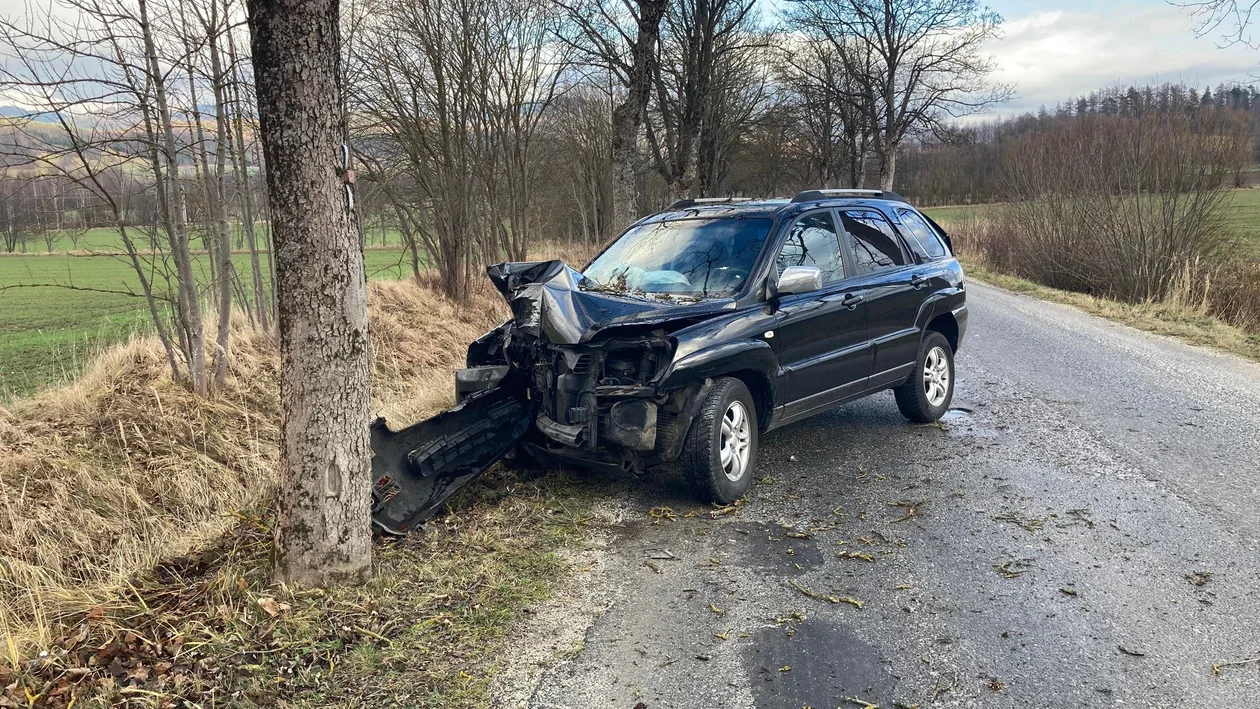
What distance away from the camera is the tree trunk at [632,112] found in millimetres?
12758

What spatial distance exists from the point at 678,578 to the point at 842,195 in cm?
372

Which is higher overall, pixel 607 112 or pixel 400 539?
pixel 607 112

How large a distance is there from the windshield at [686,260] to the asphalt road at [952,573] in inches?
55.7

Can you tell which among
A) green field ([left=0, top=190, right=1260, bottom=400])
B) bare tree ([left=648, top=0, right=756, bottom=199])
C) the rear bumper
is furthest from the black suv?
bare tree ([left=648, top=0, right=756, bottom=199])

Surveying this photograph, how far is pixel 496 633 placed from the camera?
3512 millimetres

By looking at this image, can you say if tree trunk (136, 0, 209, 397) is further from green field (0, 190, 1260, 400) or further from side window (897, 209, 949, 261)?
side window (897, 209, 949, 261)

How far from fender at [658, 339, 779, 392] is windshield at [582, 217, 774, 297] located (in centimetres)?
45

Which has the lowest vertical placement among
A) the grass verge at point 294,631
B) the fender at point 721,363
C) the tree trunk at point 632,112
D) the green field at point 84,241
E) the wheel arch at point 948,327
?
the grass verge at point 294,631

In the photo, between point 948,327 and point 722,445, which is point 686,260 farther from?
point 948,327

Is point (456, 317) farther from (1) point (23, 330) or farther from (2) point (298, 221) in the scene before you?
(2) point (298, 221)

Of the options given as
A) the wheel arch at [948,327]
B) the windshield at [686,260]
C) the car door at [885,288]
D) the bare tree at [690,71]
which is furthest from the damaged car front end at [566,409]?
the bare tree at [690,71]

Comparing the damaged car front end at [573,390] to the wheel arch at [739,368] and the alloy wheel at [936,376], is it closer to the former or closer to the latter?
the wheel arch at [739,368]

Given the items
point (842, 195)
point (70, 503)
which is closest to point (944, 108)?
point (842, 195)

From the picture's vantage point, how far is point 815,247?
233 inches
